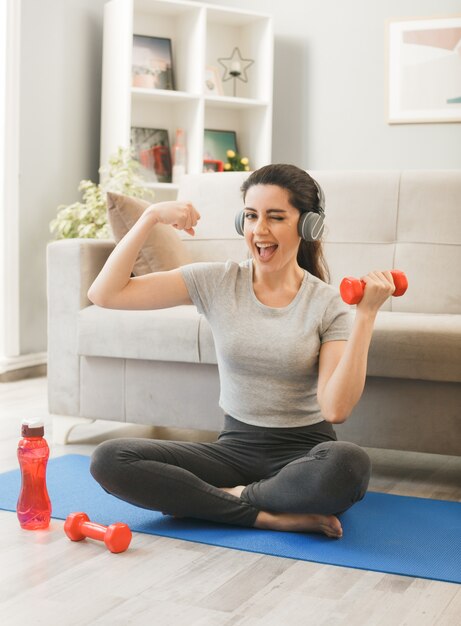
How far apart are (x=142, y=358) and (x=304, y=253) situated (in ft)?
2.52

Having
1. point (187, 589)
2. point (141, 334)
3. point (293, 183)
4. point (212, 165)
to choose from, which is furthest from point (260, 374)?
point (212, 165)

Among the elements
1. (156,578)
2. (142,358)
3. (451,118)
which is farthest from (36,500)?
(451,118)

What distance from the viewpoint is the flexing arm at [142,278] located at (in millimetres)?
1930

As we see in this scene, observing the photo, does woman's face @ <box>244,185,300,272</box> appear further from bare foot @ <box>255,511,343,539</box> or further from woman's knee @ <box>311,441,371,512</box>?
bare foot @ <box>255,511,343,539</box>

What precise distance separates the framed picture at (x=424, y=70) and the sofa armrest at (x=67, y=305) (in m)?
2.50

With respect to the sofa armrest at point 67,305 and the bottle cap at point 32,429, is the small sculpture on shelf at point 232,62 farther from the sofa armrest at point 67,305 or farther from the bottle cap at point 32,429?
the bottle cap at point 32,429

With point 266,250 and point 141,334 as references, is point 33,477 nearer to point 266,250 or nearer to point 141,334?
point 266,250

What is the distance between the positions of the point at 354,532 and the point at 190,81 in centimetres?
343

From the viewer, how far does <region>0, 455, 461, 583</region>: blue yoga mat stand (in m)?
1.75

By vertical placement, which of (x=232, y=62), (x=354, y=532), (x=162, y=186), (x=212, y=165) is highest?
(x=232, y=62)

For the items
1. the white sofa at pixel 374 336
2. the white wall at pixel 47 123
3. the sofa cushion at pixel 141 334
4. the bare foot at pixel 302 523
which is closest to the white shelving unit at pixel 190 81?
the white wall at pixel 47 123

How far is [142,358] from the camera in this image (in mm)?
2713

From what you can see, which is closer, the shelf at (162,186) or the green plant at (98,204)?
the green plant at (98,204)

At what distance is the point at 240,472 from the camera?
6.59 ft
